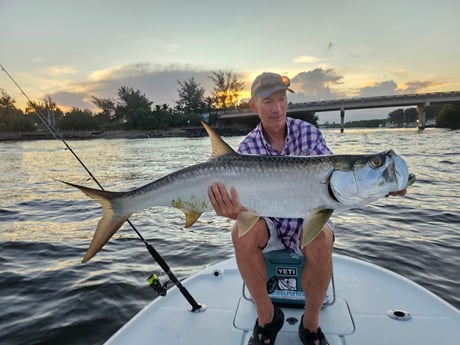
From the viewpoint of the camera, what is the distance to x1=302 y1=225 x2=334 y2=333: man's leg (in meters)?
2.50

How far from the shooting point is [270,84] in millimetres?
3137

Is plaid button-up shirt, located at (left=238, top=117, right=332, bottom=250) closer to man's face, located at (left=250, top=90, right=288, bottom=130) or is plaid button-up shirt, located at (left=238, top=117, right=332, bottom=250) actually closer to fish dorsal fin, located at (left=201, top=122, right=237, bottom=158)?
man's face, located at (left=250, top=90, right=288, bottom=130)

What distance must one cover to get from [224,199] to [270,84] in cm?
116

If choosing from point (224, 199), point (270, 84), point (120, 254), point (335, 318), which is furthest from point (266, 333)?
point (120, 254)

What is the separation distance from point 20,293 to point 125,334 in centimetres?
274

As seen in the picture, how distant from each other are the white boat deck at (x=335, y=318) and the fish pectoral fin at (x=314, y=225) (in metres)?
0.78

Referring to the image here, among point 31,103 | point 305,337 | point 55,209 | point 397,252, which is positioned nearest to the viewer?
point 305,337

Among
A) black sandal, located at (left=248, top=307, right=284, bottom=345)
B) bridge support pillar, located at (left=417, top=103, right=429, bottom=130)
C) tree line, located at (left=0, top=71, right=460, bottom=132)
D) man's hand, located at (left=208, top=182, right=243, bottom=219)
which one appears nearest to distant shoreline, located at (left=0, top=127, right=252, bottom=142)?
tree line, located at (left=0, top=71, right=460, bottom=132)

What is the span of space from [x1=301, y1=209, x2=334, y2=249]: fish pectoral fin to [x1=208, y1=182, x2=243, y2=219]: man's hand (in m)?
0.49

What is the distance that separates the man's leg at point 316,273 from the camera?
8.20 feet

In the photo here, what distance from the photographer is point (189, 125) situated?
86.6 meters

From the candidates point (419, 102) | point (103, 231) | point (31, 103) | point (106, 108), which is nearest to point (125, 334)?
point (103, 231)

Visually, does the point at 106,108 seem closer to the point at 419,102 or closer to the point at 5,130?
the point at 5,130

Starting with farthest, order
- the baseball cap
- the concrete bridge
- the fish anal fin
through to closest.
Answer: the concrete bridge < the baseball cap < the fish anal fin
